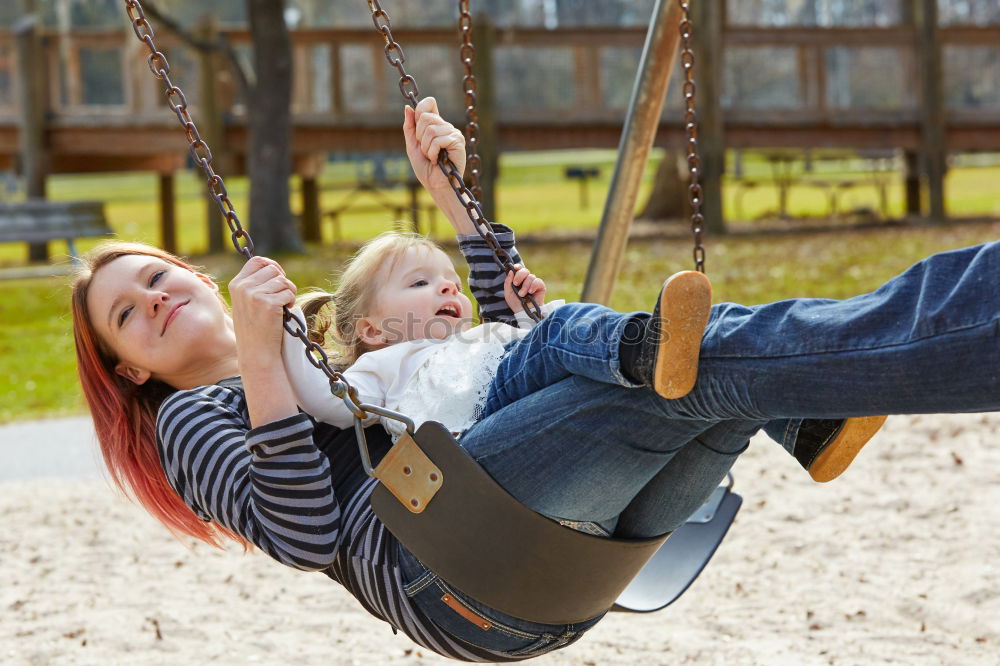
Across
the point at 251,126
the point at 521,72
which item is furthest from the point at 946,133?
the point at 251,126

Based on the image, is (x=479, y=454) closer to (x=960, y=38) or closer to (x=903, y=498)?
(x=903, y=498)

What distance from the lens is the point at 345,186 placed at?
1563cm

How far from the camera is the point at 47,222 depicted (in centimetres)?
1003

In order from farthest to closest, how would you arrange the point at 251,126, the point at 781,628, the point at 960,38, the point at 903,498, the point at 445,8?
1. the point at 445,8
2. the point at 960,38
3. the point at 251,126
4. the point at 903,498
5. the point at 781,628

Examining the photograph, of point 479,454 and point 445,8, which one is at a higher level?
point 445,8

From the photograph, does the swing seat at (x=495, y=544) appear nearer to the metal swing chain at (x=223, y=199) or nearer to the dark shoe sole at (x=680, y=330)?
the metal swing chain at (x=223, y=199)

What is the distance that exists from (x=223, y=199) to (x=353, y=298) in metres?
0.44

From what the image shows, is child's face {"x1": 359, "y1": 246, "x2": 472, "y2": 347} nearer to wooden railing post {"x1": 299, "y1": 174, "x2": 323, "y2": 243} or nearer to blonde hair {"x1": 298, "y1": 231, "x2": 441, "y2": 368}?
blonde hair {"x1": 298, "y1": 231, "x2": 441, "y2": 368}

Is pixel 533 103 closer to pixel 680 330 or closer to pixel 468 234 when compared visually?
pixel 468 234

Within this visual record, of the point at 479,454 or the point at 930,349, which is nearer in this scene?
A: the point at 930,349

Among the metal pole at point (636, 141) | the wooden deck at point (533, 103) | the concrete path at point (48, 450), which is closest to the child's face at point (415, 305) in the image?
the metal pole at point (636, 141)

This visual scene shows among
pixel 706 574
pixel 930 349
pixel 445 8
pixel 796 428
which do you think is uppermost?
pixel 445 8

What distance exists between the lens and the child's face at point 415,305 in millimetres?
2252

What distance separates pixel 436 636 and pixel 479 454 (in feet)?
1.20
